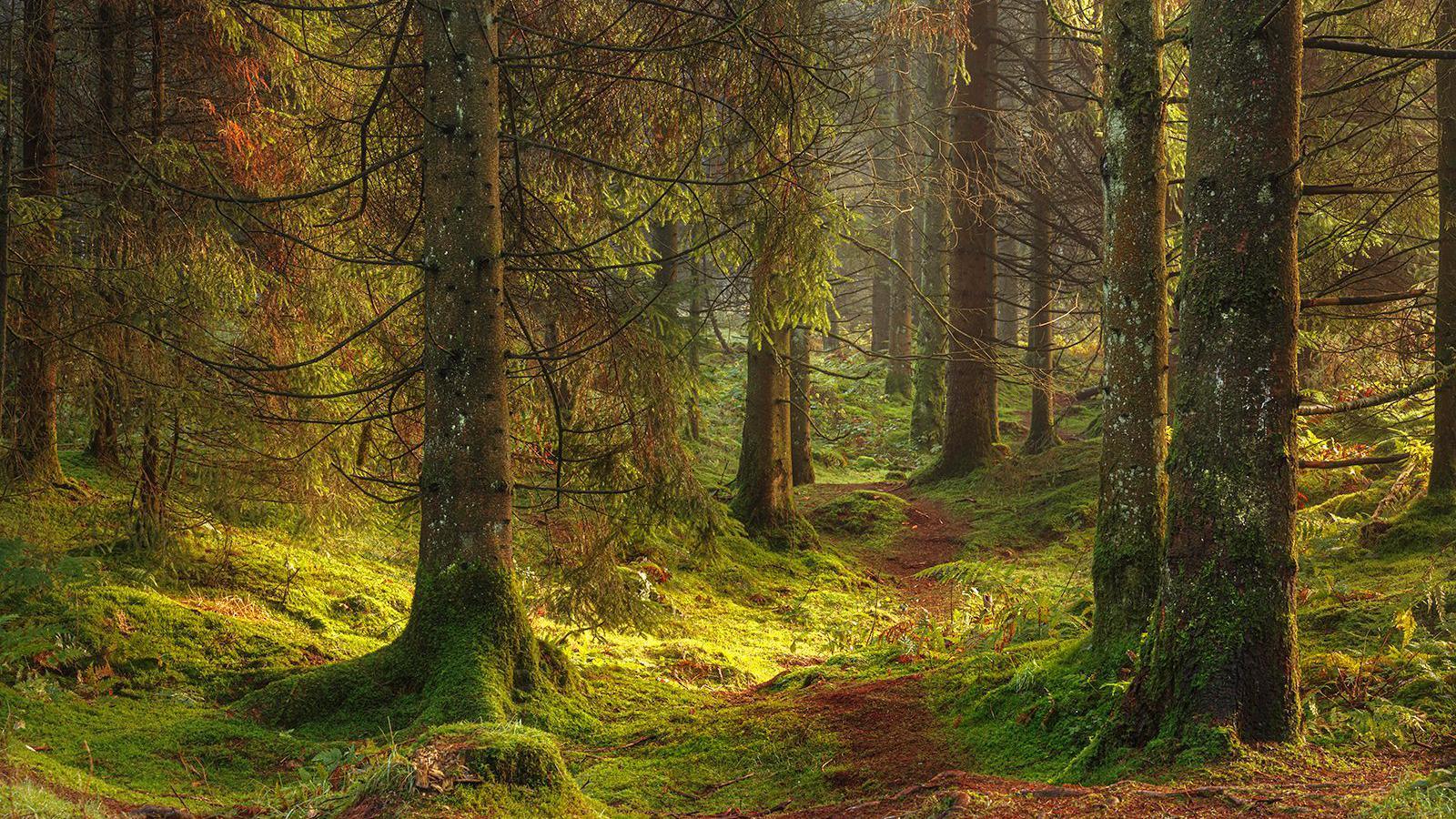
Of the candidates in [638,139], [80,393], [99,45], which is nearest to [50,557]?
[80,393]

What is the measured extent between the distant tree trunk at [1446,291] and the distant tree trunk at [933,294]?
9.09m

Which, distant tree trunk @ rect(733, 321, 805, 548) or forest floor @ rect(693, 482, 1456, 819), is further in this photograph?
distant tree trunk @ rect(733, 321, 805, 548)

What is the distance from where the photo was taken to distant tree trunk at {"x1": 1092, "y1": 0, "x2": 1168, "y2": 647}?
16.8ft

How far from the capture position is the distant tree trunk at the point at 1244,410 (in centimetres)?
395

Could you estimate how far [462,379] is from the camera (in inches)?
225

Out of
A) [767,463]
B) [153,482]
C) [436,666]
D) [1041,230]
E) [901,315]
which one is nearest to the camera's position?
[436,666]

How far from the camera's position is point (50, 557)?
6266 mm

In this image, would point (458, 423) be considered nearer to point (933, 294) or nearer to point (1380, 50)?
point (1380, 50)

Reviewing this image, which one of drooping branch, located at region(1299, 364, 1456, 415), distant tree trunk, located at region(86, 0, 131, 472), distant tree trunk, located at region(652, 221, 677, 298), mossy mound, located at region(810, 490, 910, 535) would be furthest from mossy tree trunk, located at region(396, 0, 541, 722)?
distant tree trunk, located at region(652, 221, 677, 298)

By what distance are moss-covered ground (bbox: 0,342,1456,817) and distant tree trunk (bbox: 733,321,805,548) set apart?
220 centimetres

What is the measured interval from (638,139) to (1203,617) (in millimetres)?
5644

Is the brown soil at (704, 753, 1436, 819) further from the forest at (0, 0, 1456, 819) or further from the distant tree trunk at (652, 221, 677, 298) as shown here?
the distant tree trunk at (652, 221, 677, 298)

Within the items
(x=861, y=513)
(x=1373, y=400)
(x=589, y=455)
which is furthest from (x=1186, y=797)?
(x=861, y=513)

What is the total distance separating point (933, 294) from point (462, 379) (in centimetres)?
1383
